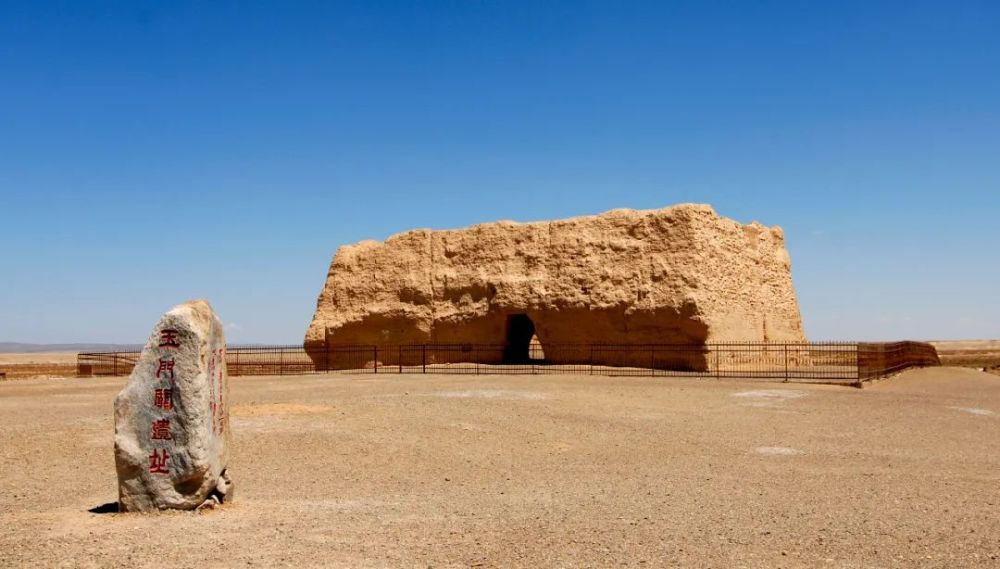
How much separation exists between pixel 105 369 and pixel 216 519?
28.4 meters

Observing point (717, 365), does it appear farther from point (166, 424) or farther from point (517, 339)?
point (166, 424)

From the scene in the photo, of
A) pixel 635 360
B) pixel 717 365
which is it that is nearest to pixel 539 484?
pixel 717 365

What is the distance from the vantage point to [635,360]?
27984mm

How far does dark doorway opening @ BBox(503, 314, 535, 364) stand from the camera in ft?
104

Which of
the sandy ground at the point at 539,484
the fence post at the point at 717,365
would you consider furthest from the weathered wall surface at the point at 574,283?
the sandy ground at the point at 539,484

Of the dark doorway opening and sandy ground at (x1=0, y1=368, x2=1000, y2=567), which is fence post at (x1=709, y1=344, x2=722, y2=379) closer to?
sandy ground at (x1=0, y1=368, x2=1000, y2=567)

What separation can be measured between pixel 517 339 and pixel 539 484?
79.7ft

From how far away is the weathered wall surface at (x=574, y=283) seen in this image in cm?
2797

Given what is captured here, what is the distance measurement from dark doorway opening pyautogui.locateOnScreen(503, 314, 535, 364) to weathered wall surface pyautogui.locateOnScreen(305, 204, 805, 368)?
2.50ft

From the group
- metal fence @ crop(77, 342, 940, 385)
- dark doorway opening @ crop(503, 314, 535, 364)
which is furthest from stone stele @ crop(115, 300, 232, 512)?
dark doorway opening @ crop(503, 314, 535, 364)

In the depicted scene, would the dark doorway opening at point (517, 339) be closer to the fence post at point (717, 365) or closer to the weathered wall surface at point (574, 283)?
the weathered wall surface at point (574, 283)

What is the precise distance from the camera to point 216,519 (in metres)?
7.35

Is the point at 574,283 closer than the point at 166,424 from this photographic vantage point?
No

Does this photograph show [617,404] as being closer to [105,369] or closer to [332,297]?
[332,297]
